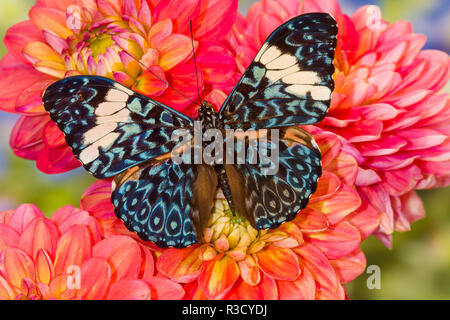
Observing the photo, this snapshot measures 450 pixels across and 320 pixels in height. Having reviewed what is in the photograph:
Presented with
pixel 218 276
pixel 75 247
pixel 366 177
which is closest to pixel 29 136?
pixel 75 247

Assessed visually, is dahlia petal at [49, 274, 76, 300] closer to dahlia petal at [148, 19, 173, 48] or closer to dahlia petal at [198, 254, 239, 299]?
dahlia petal at [198, 254, 239, 299]

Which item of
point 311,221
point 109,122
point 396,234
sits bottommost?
point 396,234

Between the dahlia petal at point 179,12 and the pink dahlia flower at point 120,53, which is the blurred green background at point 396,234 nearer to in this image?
the pink dahlia flower at point 120,53

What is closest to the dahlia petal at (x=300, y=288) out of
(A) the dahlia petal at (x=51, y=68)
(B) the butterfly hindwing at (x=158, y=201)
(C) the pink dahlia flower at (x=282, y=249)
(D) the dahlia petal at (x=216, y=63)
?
(C) the pink dahlia flower at (x=282, y=249)

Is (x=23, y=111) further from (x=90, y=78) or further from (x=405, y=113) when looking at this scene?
(x=405, y=113)

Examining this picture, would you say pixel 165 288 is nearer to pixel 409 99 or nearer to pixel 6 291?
pixel 6 291

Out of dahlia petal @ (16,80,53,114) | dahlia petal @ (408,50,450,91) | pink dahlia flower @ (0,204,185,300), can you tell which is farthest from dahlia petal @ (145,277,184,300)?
dahlia petal @ (408,50,450,91)
